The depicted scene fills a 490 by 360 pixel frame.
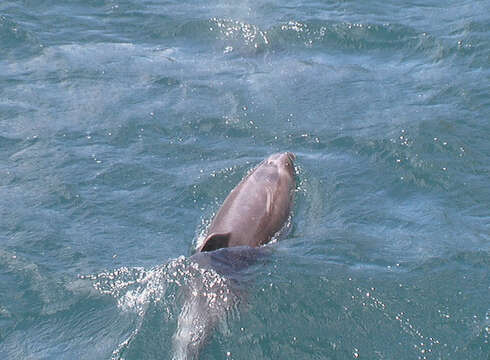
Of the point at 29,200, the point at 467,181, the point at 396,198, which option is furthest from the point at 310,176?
the point at 29,200

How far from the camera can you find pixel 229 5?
15.4m

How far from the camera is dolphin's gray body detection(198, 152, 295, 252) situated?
816cm

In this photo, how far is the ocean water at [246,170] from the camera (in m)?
7.14

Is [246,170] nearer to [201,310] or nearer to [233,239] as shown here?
[233,239]

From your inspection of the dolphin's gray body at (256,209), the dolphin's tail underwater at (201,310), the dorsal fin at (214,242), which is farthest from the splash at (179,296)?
the dolphin's gray body at (256,209)

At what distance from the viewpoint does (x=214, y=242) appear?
310 inches

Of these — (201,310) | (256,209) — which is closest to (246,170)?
(256,209)

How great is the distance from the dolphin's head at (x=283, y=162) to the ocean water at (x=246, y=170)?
19 cm

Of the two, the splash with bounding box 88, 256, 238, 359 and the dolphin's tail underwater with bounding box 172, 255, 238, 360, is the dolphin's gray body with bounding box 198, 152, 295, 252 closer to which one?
the splash with bounding box 88, 256, 238, 359

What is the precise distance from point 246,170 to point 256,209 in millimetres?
1420

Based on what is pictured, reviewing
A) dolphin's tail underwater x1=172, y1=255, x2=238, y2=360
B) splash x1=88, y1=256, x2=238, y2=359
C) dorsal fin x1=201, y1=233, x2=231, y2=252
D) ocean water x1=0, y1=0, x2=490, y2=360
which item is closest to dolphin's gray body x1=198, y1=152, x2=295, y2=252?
dorsal fin x1=201, y1=233, x2=231, y2=252

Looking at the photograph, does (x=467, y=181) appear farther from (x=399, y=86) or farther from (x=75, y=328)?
(x=75, y=328)

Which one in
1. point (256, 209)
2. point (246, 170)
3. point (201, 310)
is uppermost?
point (201, 310)

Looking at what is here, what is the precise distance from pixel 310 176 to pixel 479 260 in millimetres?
2621
